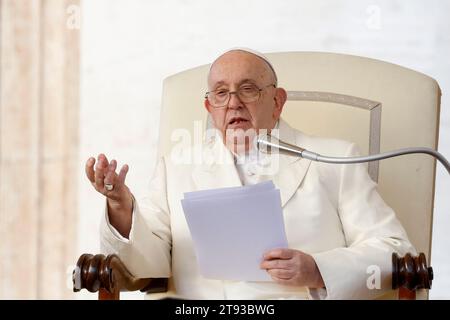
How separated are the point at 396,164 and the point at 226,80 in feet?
1.99

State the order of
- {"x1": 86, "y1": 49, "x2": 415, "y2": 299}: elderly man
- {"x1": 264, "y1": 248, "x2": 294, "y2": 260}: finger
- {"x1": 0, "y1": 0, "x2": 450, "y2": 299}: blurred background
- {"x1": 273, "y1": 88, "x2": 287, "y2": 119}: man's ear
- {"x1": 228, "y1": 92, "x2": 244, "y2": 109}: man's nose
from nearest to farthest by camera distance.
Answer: {"x1": 264, "y1": 248, "x2": 294, "y2": 260}: finger → {"x1": 86, "y1": 49, "x2": 415, "y2": 299}: elderly man → {"x1": 228, "y1": 92, "x2": 244, "y2": 109}: man's nose → {"x1": 273, "y1": 88, "x2": 287, "y2": 119}: man's ear → {"x1": 0, "y1": 0, "x2": 450, "y2": 299}: blurred background

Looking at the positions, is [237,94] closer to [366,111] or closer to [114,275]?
[366,111]

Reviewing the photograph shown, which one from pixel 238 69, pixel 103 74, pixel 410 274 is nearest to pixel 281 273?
pixel 410 274

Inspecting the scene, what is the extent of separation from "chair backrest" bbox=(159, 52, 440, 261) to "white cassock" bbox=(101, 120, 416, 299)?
14 cm

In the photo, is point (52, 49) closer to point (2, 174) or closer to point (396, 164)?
point (2, 174)

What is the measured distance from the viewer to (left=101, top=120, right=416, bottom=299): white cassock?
7.87ft

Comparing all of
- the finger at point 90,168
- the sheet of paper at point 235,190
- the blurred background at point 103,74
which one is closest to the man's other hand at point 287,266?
the sheet of paper at point 235,190

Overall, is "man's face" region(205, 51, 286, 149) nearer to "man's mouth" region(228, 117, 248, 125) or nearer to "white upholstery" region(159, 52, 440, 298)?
"man's mouth" region(228, 117, 248, 125)

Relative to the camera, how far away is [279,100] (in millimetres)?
2775

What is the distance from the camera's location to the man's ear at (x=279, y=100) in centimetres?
276

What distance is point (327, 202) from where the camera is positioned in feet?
8.75

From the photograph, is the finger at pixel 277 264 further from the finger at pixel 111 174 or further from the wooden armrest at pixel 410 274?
the finger at pixel 111 174

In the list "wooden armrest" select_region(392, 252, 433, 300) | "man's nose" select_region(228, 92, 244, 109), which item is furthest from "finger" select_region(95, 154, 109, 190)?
"wooden armrest" select_region(392, 252, 433, 300)

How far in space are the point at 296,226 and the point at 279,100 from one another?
41 centimetres
